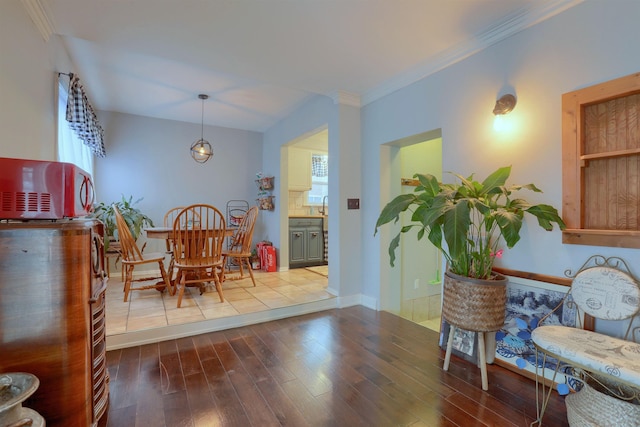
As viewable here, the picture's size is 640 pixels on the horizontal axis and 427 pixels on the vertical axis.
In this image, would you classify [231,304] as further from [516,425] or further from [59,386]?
[516,425]

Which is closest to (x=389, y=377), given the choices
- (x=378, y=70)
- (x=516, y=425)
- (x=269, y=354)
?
(x=516, y=425)

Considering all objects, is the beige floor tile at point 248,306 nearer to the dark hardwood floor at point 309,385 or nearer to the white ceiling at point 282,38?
the dark hardwood floor at point 309,385

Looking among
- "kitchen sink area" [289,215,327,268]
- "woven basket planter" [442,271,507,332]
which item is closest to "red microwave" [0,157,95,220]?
"woven basket planter" [442,271,507,332]

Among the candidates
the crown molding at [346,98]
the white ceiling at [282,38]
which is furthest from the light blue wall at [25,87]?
the crown molding at [346,98]

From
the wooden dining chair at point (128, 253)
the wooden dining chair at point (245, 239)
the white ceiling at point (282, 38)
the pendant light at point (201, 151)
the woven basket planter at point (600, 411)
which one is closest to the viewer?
the woven basket planter at point (600, 411)

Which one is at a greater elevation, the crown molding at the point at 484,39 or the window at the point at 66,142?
the crown molding at the point at 484,39

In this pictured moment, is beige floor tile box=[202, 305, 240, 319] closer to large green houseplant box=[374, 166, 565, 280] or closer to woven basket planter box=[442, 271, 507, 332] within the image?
large green houseplant box=[374, 166, 565, 280]

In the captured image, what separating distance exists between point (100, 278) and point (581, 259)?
8.66ft

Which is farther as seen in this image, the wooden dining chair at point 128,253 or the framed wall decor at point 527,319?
the wooden dining chair at point 128,253

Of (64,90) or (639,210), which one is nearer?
(639,210)

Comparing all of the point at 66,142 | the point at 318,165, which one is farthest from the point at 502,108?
the point at 318,165

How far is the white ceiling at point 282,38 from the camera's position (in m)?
1.92

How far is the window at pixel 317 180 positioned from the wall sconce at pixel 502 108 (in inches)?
152

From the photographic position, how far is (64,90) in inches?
107
